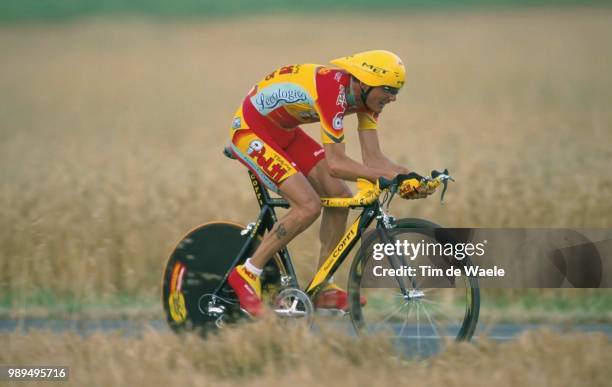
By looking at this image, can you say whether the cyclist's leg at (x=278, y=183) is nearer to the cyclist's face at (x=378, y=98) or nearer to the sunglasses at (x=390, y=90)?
the cyclist's face at (x=378, y=98)

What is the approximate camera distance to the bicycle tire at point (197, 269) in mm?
6887

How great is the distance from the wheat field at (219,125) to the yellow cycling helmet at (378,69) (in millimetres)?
2743

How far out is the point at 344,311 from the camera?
6.46 meters

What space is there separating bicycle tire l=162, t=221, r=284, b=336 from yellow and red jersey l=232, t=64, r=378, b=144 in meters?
0.77

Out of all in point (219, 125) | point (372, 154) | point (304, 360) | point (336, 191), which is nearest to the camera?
point (304, 360)

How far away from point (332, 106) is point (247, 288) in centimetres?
134

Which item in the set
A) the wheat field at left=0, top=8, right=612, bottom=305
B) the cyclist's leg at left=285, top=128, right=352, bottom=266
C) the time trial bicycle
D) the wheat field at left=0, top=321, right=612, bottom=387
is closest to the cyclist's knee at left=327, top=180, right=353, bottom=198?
the cyclist's leg at left=285, top=128, right=352, bottom=266

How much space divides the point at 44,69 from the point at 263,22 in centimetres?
1156

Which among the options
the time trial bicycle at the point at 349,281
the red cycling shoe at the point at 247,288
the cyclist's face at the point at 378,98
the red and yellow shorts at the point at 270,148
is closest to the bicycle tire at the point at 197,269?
the time trial bicycle at the point at 349,281

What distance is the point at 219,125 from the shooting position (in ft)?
59.0

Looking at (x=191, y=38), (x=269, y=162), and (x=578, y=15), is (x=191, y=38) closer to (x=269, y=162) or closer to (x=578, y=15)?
(x=578, y=15)

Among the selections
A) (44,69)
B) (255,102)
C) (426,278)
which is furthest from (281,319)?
(44,69)

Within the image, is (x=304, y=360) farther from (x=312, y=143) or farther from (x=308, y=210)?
(x=312, y=143)

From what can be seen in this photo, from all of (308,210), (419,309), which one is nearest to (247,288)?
(308,210)
